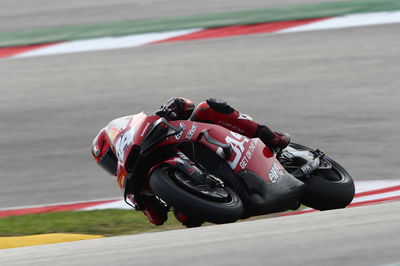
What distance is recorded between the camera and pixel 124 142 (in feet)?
18.2

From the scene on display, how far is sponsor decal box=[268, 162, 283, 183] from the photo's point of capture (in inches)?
211

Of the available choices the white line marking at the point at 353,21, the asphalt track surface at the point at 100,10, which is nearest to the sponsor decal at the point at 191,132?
the white line marking at the point at 353,21

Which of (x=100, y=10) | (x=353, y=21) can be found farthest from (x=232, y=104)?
(x=100, y=10)

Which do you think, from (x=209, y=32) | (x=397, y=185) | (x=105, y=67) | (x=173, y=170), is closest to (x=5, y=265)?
(x=173, y=170)

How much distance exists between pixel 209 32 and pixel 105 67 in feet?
5.83

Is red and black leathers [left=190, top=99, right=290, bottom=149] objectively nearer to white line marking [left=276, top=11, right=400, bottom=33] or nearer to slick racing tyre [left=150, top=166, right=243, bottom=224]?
slick racing tyre [left=150, top=166, right=243, bottom=224]

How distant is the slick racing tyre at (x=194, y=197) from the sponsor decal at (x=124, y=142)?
0.41 meters

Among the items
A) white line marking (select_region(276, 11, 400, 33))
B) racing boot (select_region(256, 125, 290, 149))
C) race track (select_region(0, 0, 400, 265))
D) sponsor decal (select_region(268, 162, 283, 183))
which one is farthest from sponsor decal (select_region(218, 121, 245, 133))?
white line marking (select_region(276, 11, 400, 33))

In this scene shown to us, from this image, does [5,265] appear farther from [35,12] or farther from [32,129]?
[35,12]

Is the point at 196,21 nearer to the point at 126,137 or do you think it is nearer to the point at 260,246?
the point at 126,137

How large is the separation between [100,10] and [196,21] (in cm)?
224

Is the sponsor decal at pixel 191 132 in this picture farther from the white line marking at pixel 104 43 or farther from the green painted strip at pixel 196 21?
the green painted strip at pixel 196 21

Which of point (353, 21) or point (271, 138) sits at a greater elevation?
point (271, 138)

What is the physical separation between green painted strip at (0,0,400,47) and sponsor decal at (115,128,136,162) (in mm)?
6682
